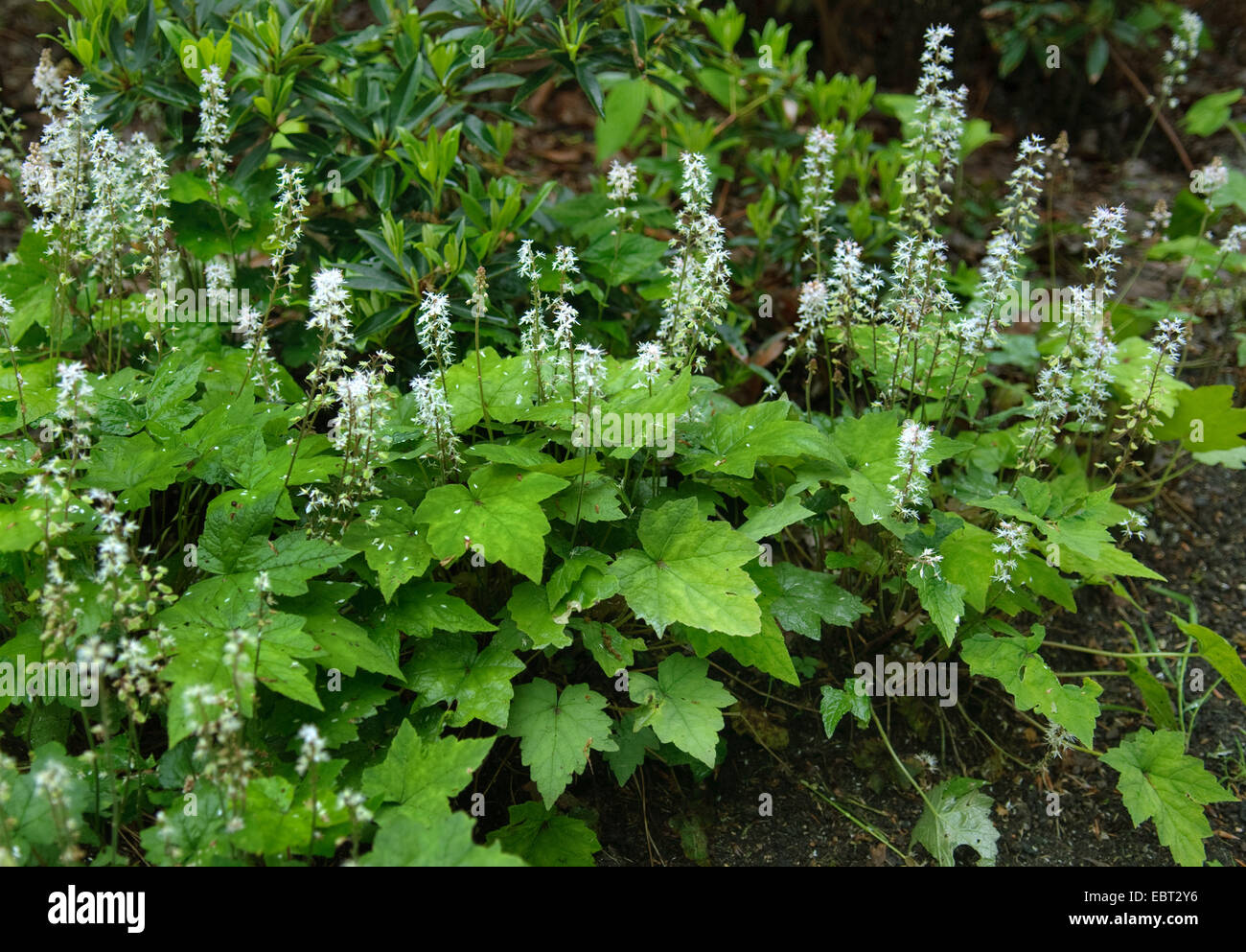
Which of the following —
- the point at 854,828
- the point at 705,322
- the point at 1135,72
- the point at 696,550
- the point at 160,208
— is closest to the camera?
the point at 696,550

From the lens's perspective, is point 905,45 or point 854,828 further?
point 905,45

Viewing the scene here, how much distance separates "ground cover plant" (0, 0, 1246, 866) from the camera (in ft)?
8.10

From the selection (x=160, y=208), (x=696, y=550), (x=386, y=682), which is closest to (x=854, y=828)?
(x=696, y=550)

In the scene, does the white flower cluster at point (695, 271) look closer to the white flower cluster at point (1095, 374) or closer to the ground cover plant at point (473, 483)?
the ground cover plant at point (473, 483)

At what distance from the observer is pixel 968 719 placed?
337cm

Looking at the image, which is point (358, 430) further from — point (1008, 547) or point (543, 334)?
point (1008, 547)

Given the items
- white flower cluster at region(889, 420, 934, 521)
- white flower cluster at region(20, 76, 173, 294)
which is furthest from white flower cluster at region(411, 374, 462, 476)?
white flower cluster at region(889, 420, 934, 521)

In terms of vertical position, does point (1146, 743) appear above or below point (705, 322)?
below

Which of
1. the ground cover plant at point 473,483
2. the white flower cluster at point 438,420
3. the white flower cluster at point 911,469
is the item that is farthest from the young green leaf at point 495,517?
the white flower cluster at point 911,469

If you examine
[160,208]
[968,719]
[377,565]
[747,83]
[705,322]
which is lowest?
[968,719]

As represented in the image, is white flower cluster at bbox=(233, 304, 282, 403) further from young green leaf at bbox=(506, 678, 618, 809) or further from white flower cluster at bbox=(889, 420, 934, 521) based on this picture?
white flower cluster at bbox=(889, 420, 934, 521)

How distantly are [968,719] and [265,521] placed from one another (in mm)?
2311
